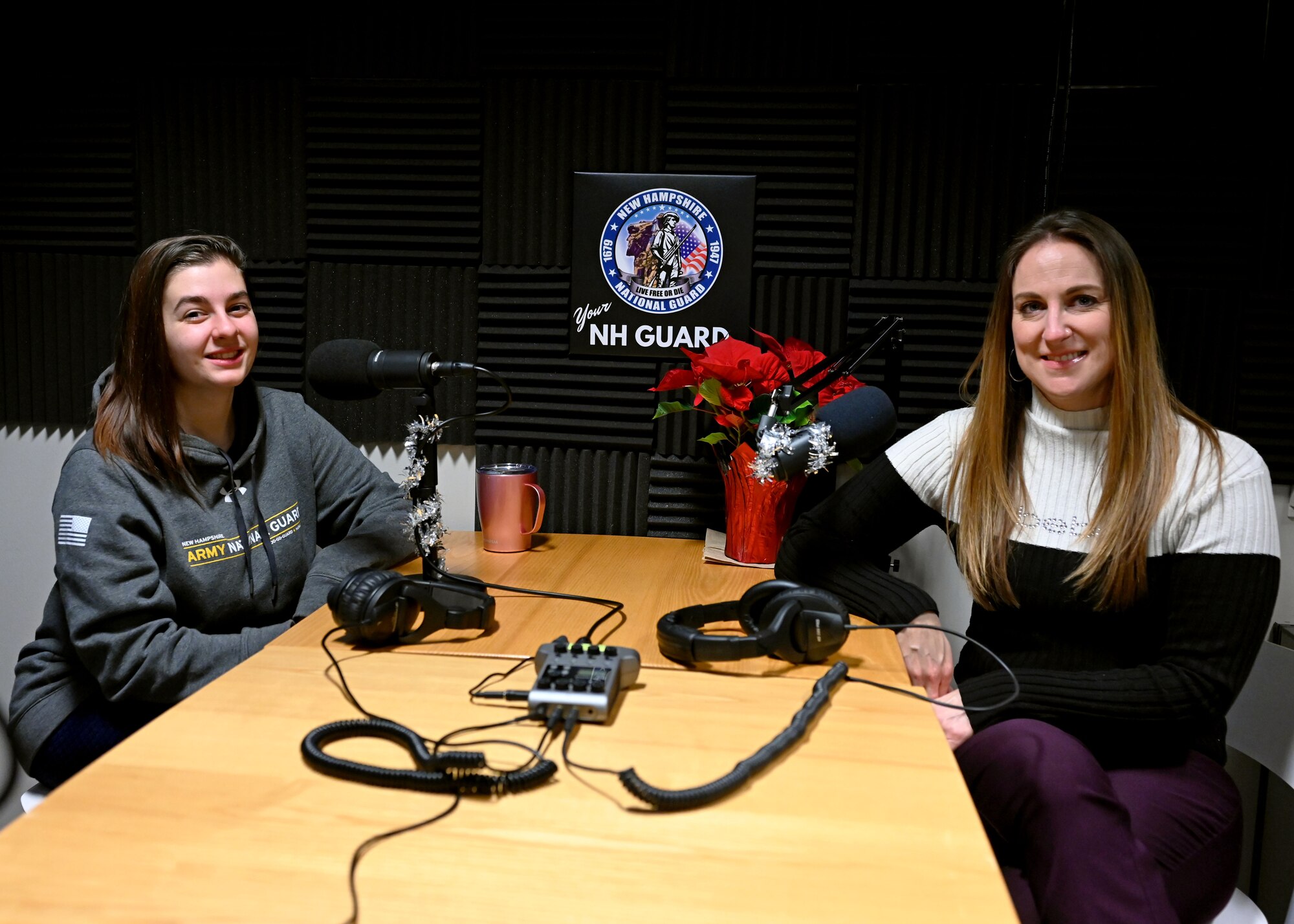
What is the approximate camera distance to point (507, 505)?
215cm

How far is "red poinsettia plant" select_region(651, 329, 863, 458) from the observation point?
2078 mm

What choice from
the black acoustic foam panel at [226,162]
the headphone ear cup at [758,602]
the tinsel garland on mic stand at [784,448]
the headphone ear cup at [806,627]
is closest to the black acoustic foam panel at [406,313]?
the black acoustic foam panel at [226,162]

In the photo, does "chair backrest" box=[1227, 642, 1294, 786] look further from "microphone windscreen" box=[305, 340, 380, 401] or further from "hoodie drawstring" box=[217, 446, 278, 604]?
"hoodie drawstring" box=[217, 446, 278, 604]

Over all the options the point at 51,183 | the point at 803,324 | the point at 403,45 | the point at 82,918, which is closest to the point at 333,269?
the point at 403,45

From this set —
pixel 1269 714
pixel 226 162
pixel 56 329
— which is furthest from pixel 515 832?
pixel 56 329

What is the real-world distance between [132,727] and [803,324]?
5.70 ft

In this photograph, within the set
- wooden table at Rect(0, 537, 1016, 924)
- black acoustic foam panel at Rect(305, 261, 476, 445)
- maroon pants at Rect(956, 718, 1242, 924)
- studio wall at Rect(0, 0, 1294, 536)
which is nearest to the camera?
wooden table at Rect(0, 537, 1016, 924)

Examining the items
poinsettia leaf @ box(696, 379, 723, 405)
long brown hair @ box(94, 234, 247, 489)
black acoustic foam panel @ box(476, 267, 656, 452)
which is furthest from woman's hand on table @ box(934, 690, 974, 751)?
long brown hair @ box(94, 234, 247, 489)

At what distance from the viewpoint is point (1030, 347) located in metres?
1.75

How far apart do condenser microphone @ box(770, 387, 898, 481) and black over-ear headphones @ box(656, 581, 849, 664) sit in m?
0.30

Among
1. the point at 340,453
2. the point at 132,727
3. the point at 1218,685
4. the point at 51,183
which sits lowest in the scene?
the point at 132,727

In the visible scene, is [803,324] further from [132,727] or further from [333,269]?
[132,727]

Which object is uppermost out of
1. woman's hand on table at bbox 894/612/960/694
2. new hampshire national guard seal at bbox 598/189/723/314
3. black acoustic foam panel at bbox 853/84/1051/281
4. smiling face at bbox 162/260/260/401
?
black acoustic foam panel at bbox 853/84/1051/281

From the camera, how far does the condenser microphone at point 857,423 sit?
173 cm
